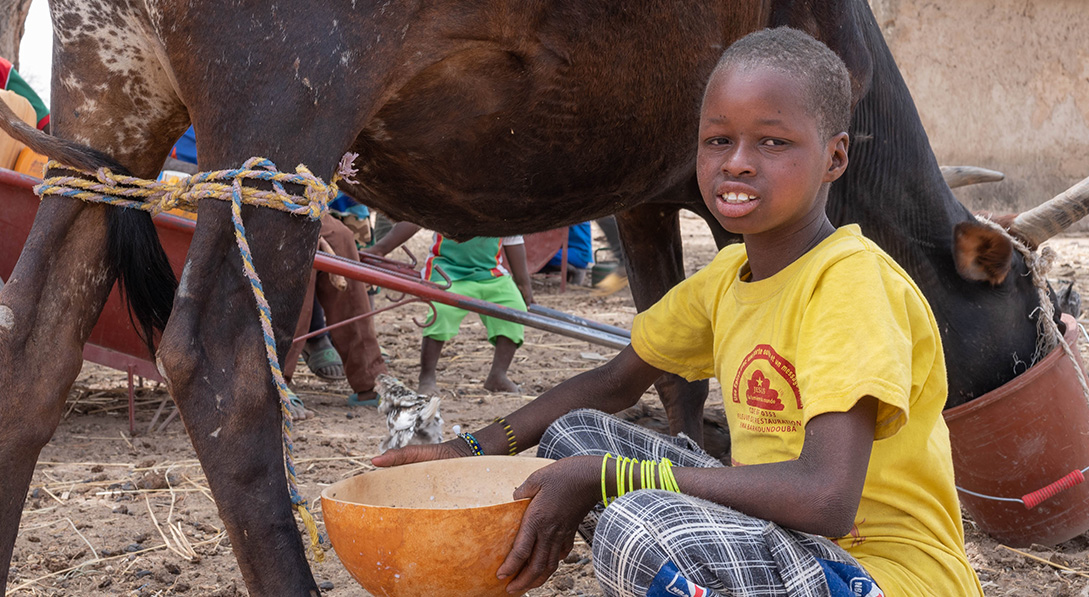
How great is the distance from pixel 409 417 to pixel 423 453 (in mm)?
800

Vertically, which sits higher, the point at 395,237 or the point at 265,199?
the point at 265,199

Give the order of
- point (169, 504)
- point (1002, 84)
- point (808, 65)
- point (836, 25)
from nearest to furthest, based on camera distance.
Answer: point (808, 65)
point (836, 25)
point (169, 504)
point (1002, 84)

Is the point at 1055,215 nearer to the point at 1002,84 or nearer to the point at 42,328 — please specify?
the point at 42,328

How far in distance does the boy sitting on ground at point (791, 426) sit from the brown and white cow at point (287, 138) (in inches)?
20.0

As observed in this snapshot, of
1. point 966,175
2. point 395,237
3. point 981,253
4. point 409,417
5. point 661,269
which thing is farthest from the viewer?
point 395,237

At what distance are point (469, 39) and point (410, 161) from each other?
1.21 ft

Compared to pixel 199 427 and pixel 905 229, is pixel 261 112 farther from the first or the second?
pixel 905 229

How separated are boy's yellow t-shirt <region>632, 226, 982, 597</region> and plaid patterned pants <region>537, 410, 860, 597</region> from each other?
0.14m

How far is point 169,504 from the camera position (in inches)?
131

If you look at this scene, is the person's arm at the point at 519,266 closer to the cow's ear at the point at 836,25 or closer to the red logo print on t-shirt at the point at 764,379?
the cow's ear at the point at 836,25

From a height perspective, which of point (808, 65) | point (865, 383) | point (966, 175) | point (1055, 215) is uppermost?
point (808, 65)

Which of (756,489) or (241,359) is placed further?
(241,359)

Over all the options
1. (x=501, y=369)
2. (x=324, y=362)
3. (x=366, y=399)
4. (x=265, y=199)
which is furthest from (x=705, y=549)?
(x=324, y=362)

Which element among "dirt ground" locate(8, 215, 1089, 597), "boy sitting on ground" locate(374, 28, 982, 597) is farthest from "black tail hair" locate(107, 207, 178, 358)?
"boy sitting on ground" locate(374, 28, 982, 597)
